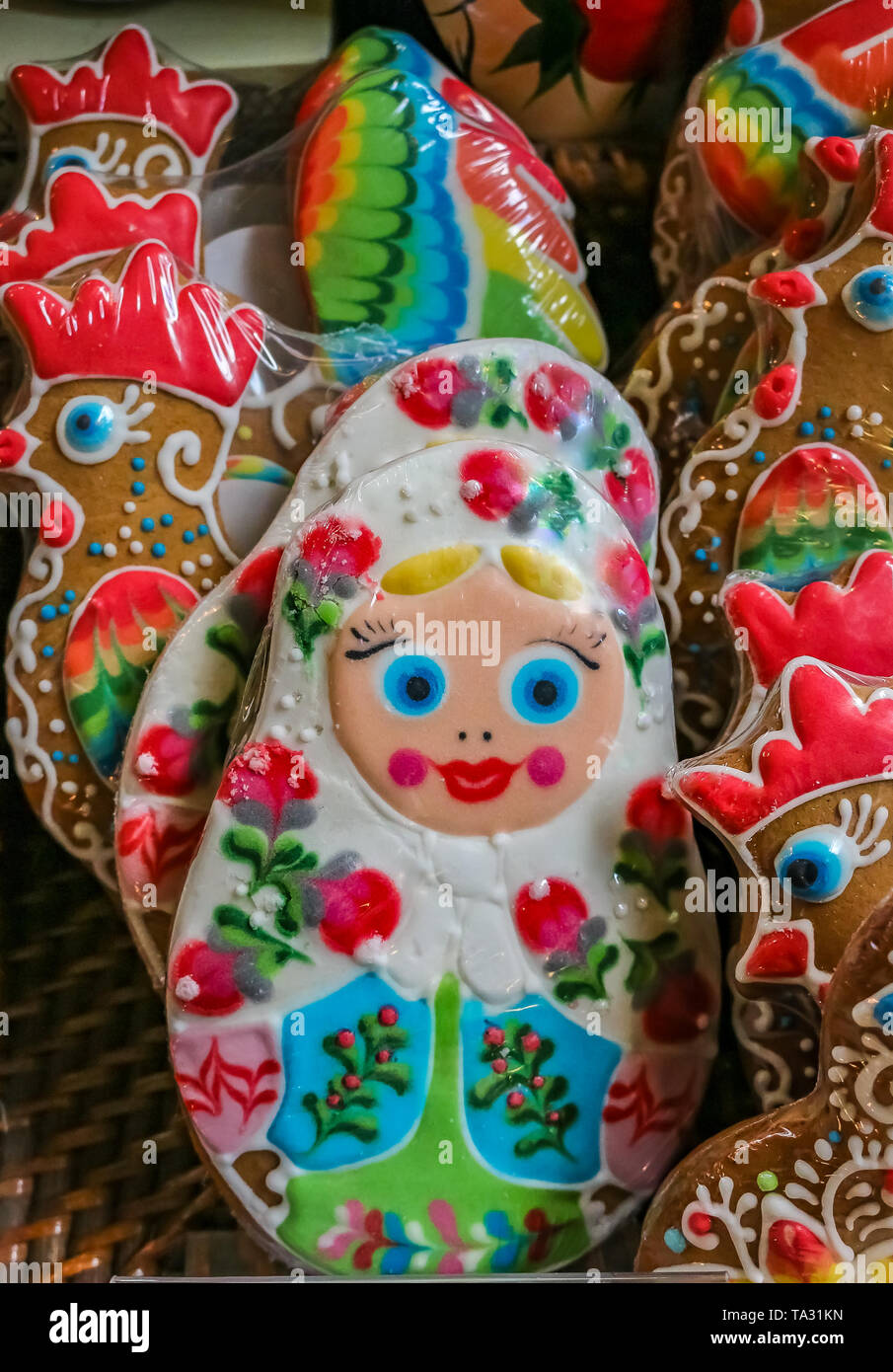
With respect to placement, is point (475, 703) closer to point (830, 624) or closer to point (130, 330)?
point (830, 624)

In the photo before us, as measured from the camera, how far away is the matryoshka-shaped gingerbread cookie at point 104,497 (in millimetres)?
938

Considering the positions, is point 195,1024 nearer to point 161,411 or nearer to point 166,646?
point 166,646

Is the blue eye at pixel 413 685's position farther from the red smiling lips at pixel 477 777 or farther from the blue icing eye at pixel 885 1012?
the blue icing eye at pixel 885 1012

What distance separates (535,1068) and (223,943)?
0.69ft

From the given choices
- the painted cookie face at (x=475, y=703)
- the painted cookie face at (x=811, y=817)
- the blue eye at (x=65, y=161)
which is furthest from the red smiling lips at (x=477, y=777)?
the blue eye at (x=65, y=161)

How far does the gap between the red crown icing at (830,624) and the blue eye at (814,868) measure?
114 millimetres

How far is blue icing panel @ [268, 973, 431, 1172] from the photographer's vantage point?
0.83m

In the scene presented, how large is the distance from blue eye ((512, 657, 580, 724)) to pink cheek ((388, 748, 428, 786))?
7 cm

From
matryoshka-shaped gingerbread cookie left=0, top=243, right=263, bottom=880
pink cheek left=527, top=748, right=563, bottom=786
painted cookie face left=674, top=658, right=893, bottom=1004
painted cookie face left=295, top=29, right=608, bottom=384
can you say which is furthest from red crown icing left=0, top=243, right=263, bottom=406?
painted cookie face left=674, top=658, right=893, bottom=1004

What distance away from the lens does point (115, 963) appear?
103cm

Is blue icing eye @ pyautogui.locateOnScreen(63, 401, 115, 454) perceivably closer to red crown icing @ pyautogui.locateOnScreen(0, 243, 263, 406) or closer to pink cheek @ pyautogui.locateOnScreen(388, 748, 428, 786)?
red crown icing @ pyautogui.locateOnScreen(0, 243, 263, 406)

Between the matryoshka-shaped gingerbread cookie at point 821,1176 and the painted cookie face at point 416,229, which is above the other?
the painted cookie face at point 416,229

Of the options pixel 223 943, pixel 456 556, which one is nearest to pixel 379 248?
pixel 456 556
